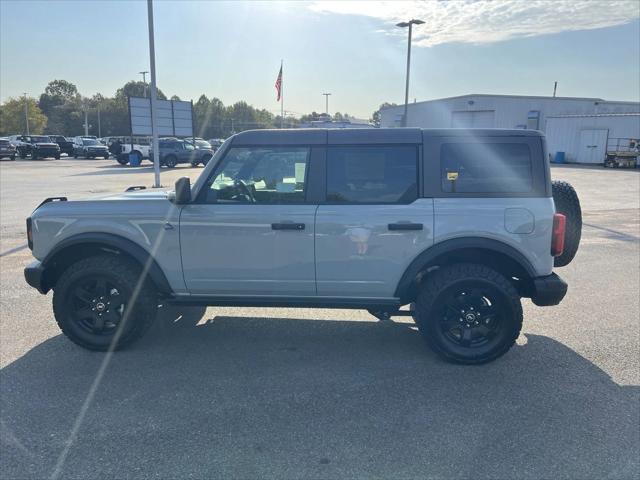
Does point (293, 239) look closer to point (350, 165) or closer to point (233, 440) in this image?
point (350, 165)

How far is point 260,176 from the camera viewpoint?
13.3ft

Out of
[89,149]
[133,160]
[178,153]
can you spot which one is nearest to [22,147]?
[89,149]

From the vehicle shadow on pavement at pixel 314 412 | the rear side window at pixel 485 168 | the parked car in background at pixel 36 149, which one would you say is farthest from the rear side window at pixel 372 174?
the parked car in background at pixel 36 149

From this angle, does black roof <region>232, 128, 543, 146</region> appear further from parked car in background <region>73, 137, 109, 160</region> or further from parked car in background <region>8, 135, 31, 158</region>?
parked car in background <region>8, 135, 31, 158</region>

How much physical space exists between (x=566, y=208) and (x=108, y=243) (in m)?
3.96

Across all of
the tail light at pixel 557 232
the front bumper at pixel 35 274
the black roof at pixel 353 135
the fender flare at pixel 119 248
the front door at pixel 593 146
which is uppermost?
the front door at pixel 593 146

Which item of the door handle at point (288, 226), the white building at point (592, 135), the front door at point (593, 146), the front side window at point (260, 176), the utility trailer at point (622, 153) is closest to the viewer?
the door handle at point (288, 226)

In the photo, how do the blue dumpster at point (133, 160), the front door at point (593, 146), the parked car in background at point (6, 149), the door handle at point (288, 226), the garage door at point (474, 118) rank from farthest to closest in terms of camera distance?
the garage door at point (474, 118), the front door at point (593, 146), the parked car in background at point (6, 149), the blue dumpster at point (133, 160), the door handle at point (288, 226)

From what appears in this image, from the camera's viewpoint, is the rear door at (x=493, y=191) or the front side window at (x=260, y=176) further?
the front side window at (x=260, y=176)

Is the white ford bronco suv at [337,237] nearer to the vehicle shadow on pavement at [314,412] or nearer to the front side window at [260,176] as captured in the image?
the front side window at [260,176]

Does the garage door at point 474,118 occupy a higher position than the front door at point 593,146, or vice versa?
the garage door at point 474,118

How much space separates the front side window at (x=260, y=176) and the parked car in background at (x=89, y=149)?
3917 cm

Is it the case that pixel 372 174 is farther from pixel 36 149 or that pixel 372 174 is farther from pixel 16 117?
A: pixel 16 117

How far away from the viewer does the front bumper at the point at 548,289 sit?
3828 millimetres
